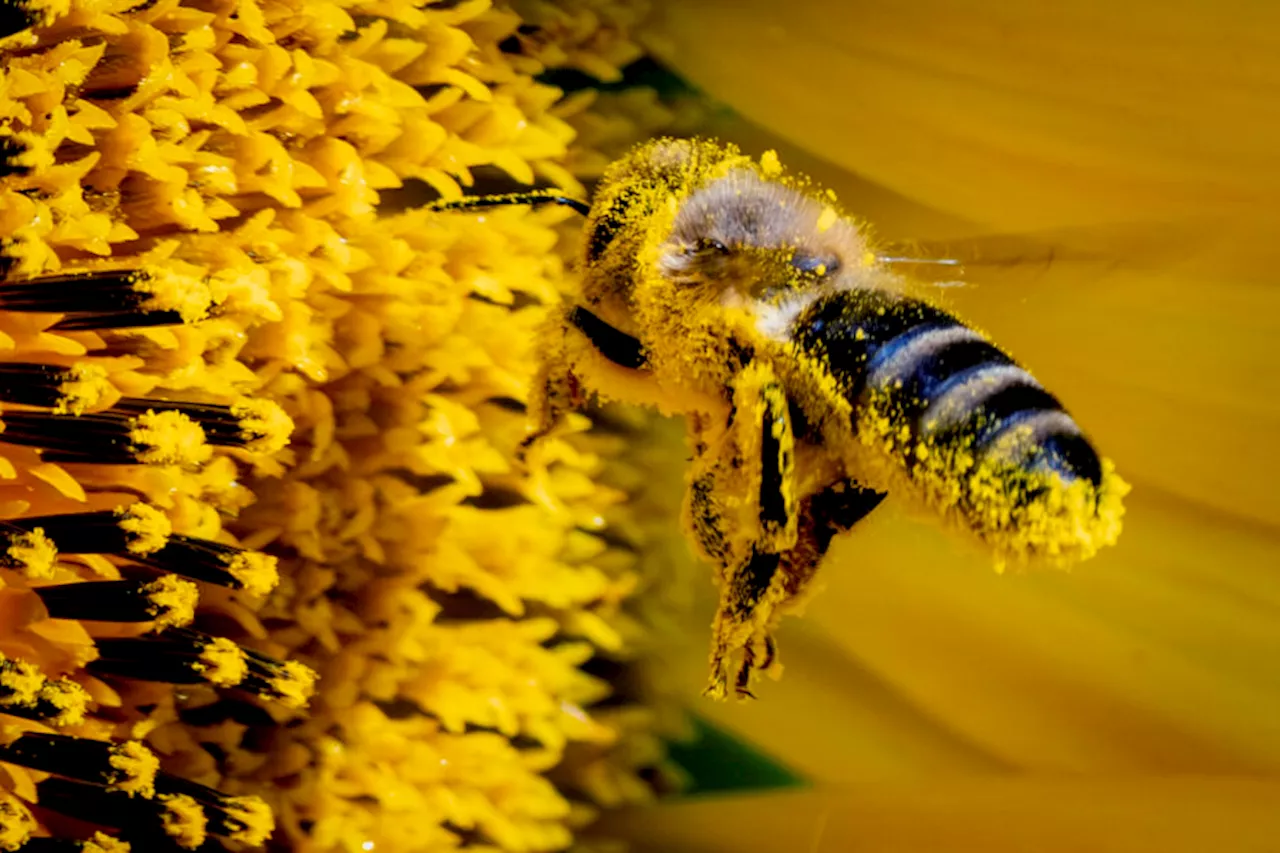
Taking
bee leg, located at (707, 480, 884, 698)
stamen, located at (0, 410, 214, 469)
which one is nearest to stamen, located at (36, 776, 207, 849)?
stamen, located at (0, 410, 214, 469)

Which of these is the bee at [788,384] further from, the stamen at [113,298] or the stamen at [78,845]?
the stamen at [78,845]

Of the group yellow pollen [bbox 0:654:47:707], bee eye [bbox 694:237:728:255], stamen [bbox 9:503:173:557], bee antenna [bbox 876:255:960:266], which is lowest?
yellow pollen [bbox 0:654:47:707]

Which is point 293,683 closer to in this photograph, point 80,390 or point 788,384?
point 80,390

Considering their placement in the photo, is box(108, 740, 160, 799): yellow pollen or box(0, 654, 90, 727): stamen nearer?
box(0, 654, 90, 727): stamen

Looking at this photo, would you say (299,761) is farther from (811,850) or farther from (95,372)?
(811,850)

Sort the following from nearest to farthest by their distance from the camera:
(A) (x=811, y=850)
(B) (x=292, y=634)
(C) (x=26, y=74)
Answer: (C) (x=26, y=74), (B) (x=292, y=634), (A) (x=811, y=850)

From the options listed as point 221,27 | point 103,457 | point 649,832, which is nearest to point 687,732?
point 649,832

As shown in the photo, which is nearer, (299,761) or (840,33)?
(299,761)

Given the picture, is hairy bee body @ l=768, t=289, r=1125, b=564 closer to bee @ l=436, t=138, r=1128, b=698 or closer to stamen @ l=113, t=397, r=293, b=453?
bee @ l=436, t=138, r=1128, b=698
